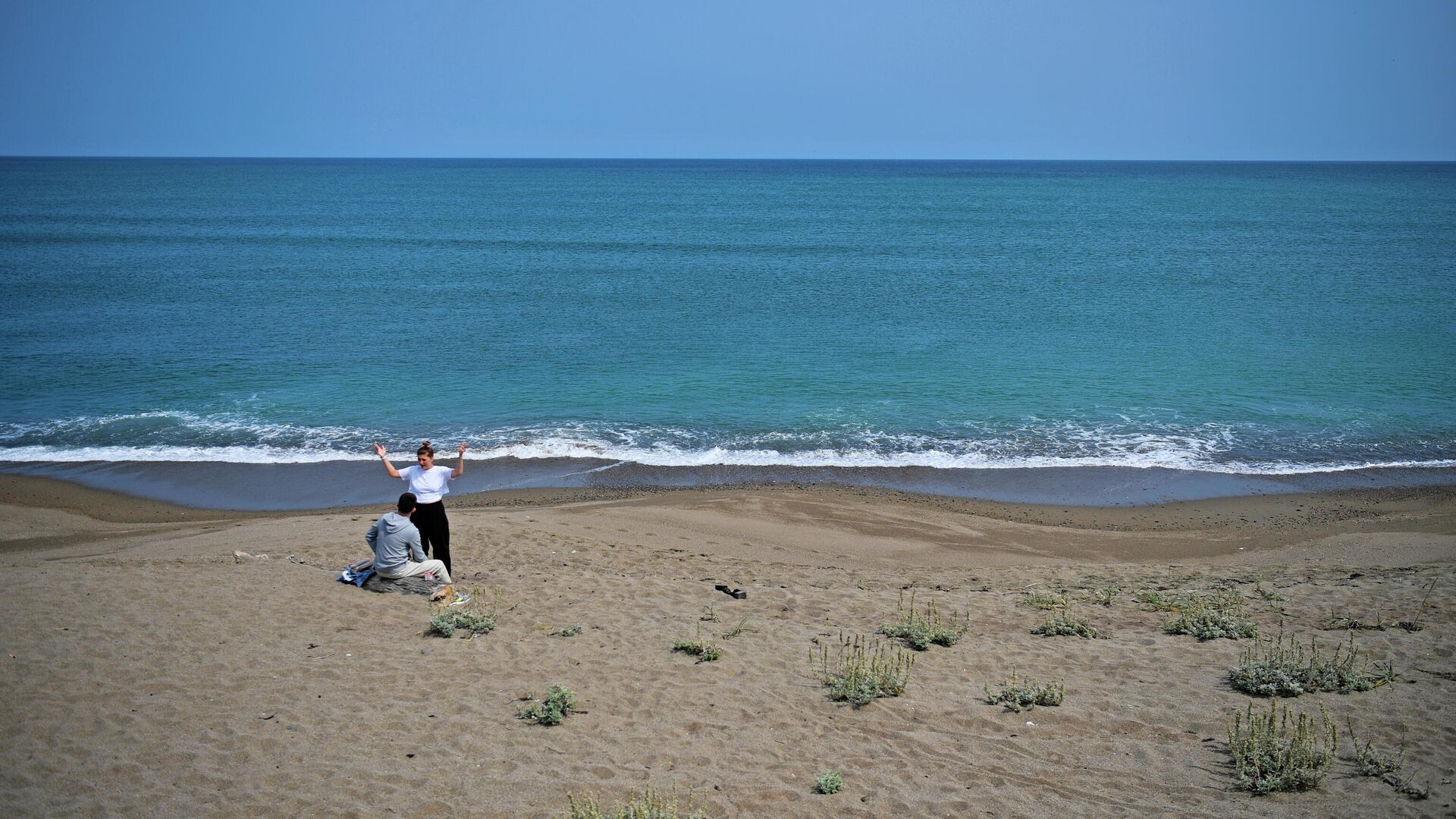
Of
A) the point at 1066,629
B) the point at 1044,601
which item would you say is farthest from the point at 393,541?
the point at 1044,601

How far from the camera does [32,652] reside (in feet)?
27.9

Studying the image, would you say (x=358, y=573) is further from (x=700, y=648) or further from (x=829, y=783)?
(x=829, y=783)

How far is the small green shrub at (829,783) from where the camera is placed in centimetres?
661

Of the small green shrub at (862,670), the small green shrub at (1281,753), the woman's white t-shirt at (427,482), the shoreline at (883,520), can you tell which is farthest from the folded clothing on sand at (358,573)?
the small green shrub at (1281,753)

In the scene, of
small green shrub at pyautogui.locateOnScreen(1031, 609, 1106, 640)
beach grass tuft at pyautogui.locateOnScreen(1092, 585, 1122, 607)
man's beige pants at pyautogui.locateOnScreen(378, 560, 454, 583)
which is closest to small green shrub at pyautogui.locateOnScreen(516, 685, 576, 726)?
man's beige pants at pyautogui.locateOnScreen(378, 560, 454, 583)

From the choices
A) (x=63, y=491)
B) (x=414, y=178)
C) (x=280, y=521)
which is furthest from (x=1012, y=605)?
(x=414, y=178)

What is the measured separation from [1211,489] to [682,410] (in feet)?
40.1

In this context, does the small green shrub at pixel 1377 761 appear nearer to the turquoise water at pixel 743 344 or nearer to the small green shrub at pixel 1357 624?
the small green shrub at pixel 1357 624

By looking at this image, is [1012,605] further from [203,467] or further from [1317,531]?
[203,467]

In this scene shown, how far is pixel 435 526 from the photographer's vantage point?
1097 cm

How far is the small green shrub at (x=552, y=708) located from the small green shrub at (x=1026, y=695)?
377cm

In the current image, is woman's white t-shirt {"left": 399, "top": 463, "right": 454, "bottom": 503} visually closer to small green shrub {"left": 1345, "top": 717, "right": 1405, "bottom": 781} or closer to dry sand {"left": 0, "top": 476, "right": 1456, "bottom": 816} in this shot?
dry sand {"left": 0, "top": 476, "right": 1456, "bottom": 816}

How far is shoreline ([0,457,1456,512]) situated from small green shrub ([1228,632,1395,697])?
9.01m

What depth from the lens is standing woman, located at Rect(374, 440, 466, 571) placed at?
35.4 ft
